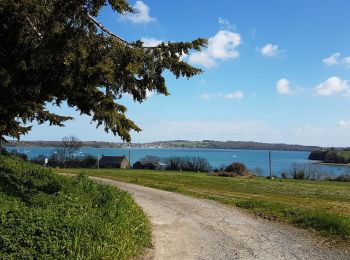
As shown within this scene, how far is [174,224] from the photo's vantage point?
43.1 ft

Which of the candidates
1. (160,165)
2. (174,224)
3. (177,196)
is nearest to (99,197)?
(174,224)

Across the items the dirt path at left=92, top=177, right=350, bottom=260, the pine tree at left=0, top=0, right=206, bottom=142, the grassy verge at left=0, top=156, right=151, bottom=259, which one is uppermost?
the pine tree at left=0, top=0, right=206, bottom=142

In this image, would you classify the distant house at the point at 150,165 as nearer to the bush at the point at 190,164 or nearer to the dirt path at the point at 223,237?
the bush at the point at 190,164

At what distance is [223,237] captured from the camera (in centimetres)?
1140

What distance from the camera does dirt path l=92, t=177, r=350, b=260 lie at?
31.8 ft

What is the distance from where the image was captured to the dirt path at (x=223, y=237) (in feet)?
31.8

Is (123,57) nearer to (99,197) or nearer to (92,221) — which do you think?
(92,221)

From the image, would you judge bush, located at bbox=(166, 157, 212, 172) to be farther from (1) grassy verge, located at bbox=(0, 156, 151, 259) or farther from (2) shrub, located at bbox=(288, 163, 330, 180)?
(1) grassy verge, located at bbox=(0, 156, 151, 259)

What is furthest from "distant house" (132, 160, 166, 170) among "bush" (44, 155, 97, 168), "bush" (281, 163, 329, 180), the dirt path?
the dirt path

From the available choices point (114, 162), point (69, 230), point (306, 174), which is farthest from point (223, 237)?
point (114, 162)

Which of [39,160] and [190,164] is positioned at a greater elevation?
[39,160]

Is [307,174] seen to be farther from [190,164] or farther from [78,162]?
[78,162]

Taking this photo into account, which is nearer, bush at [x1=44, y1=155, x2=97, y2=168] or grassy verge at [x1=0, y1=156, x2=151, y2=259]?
grassy verge at [x1=0, y1=156, x2=151, y2=259]

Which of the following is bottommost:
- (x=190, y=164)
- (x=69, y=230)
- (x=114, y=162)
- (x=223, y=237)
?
(x=223, y=237)
